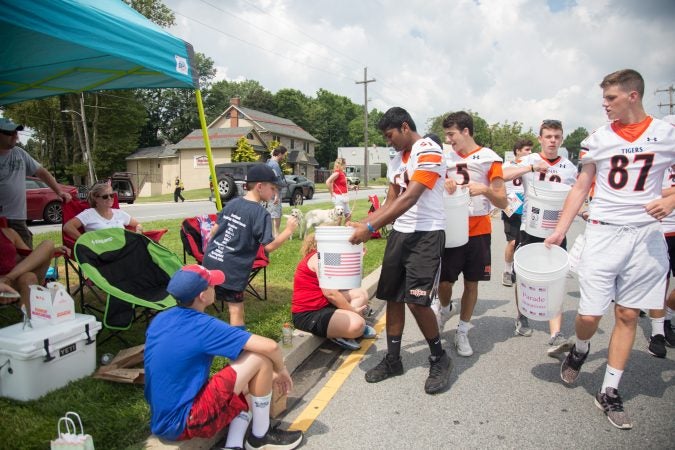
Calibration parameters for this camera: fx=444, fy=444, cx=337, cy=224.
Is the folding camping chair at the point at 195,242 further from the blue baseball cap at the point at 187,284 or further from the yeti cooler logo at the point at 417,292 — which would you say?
the blue baseball cap at the point at 187,284

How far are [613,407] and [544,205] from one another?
2.21 m

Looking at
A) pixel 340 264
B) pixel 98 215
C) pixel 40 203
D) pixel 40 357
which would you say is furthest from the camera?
pixel 40 203

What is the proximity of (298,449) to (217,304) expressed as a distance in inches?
111

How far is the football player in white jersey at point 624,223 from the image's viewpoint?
299 centimetres

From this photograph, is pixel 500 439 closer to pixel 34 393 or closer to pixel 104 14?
pixel 34 393

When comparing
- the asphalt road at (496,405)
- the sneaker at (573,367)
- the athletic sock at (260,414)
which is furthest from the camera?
the sneaker at (573,367)

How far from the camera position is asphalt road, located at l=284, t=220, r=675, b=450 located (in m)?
2.80

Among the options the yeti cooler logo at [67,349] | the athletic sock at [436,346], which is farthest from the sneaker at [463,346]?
the yeti cooler logo at [67,349]

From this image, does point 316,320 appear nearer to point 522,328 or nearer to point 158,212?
point 522,328

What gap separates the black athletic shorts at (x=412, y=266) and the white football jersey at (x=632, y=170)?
1183 mm

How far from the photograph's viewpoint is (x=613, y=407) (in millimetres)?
3004

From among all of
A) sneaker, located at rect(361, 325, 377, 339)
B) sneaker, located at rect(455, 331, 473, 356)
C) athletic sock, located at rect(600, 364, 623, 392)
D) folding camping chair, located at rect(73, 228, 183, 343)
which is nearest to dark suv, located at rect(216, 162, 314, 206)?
folding camping chair, located at rect(73, 228, 183, 343)

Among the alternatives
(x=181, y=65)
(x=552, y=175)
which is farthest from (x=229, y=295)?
(x=552, y=175)

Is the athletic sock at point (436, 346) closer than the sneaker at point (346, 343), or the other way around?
the athletic sock at point (436, 346)
